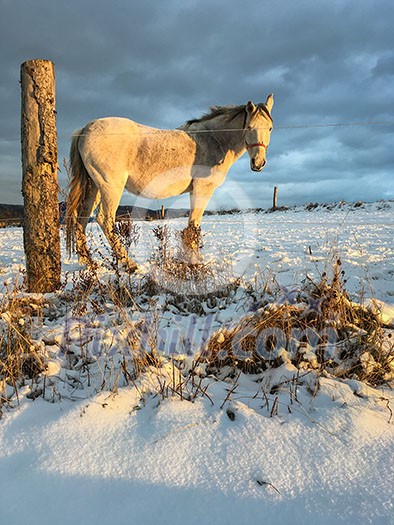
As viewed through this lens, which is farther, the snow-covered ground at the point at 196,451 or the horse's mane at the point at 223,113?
the horse's mane at the point at 223,113

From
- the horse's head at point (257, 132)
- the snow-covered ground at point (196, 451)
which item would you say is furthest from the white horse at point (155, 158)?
the snow-covered ground at point (196, 451)

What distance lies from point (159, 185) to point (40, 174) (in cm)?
192

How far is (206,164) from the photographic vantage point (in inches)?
225

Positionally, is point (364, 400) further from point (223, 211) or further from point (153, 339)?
point (223, 211)

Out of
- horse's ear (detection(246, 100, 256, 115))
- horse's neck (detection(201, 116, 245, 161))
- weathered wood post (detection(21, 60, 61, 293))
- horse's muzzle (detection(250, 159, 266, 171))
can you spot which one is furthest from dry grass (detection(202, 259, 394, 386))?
horse's neck (detection(201, 116, 245, 161))

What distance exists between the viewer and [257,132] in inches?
208

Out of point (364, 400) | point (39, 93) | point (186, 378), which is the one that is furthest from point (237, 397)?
point (39, 93)

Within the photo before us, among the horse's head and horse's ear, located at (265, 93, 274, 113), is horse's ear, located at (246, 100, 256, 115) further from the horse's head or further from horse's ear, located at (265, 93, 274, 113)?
horse's ear, located at (265, 93, 274, 113)

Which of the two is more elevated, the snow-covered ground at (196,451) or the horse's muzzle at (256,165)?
the horse's muzzle at (256,165)

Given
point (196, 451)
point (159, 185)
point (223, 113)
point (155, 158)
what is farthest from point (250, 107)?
point (196, 451)

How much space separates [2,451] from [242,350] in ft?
4.72

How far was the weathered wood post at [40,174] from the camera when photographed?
4.13m

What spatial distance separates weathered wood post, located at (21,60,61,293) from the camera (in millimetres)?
4129

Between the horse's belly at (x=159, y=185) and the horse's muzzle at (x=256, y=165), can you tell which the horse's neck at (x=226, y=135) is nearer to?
the horse's muzzle at (x=256, y=165)
